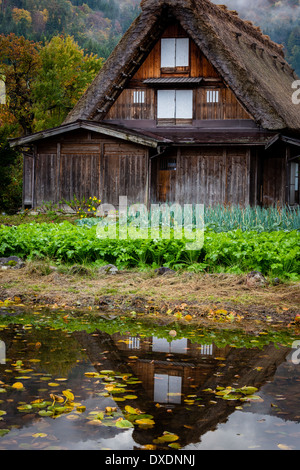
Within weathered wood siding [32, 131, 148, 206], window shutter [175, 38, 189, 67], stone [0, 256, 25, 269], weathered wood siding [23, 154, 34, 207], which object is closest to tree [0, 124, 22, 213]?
weathered wood siding [23, 154, 34, 207]

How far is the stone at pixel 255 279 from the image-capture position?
855 cm

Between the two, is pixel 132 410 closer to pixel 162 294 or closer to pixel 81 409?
pixel 81 409

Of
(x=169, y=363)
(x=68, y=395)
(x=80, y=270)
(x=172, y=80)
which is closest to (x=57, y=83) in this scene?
(x=172, y=80)

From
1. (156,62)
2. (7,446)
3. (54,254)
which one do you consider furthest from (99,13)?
A: (7,446)

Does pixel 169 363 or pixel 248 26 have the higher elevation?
pixel 248 26

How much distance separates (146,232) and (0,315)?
363 cm

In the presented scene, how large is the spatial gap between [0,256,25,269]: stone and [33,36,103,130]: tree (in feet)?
80.5

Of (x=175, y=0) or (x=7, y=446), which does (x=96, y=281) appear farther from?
(x=175, y=0)

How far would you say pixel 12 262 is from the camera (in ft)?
33.3

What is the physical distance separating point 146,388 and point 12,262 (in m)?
6.01

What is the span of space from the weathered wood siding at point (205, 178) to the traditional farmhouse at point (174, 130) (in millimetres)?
35

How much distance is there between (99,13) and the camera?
81.7m

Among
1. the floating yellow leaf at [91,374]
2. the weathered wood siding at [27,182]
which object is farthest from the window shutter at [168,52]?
the floating yellow leaf at [91,374]
